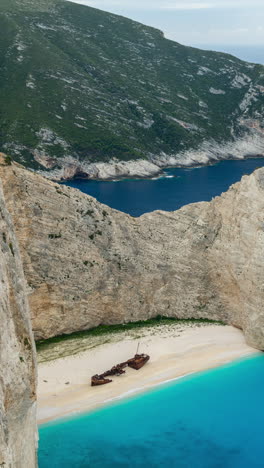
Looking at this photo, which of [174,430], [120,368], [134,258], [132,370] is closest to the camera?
[174,430]

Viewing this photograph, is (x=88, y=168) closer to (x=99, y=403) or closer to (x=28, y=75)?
(x=28, y=75)

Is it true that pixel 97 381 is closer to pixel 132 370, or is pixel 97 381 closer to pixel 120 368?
pixel 120 368

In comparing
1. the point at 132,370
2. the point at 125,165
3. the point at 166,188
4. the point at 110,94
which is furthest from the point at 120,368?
the point at 110,94

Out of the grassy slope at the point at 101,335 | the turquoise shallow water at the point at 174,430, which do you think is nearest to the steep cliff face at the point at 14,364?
the turquoise shallow water at the point at 174,430

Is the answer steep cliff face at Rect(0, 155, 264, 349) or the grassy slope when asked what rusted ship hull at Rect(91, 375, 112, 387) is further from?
steep cliff face at Rect(0, 155, 264, 349)

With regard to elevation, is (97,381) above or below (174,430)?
above

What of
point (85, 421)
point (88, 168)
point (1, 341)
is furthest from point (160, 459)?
point (88, 168)

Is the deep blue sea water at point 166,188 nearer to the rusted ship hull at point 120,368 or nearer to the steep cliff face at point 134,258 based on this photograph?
the steep cliff face at point 134,258
